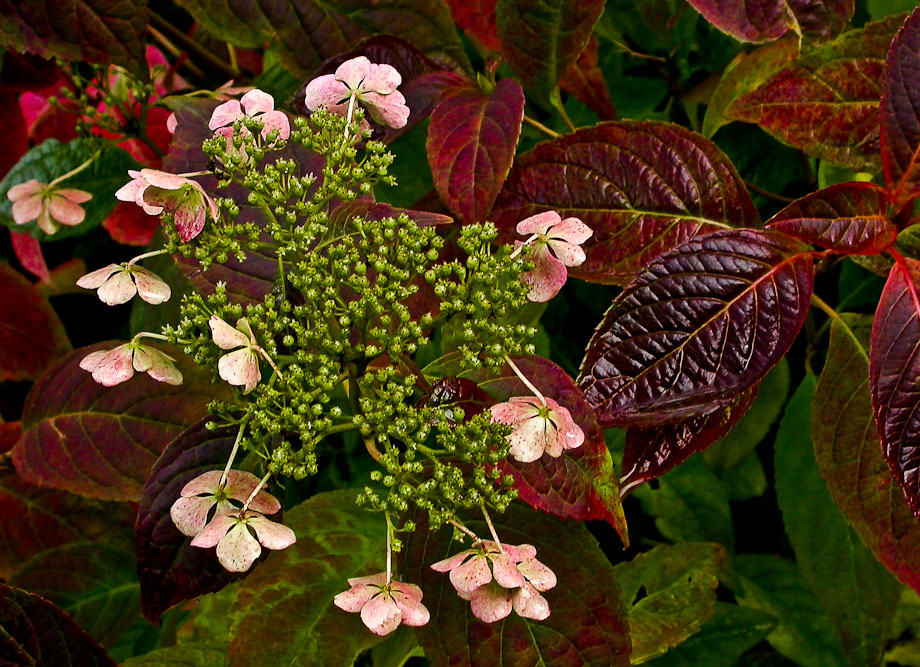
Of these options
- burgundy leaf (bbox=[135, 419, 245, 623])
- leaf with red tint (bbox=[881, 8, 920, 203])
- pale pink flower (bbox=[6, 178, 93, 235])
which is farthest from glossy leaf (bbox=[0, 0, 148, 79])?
leaf with red tint (bbox=[881, 8, 920, 203])

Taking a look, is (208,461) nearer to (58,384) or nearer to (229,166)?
(229,166)

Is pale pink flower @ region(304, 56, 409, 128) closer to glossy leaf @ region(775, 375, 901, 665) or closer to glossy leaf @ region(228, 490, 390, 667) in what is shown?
glossy leaf @ region(228, 490, 390, 667)

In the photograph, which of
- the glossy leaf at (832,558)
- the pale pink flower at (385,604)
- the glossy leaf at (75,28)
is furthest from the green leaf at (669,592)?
the glossy leaf at (75,28)

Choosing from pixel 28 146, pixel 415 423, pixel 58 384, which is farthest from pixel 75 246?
pixel 415 423

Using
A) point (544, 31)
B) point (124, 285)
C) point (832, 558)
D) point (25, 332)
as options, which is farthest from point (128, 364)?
point (832, 558)

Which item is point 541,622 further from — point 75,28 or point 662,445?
point 75,28

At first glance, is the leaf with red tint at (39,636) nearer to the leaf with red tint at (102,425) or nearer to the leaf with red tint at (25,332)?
the leaf with red tint at (102,425)
